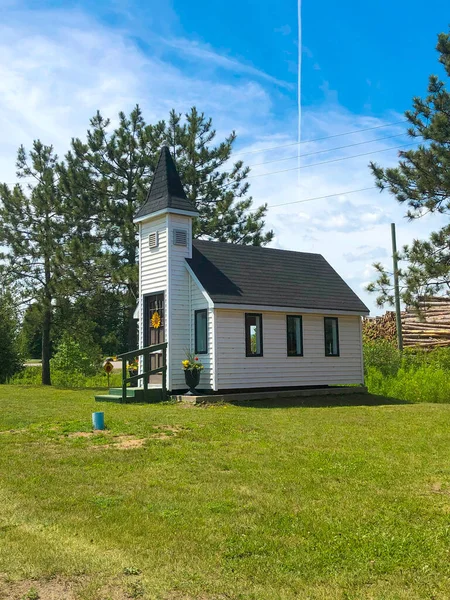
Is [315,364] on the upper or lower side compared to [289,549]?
upper

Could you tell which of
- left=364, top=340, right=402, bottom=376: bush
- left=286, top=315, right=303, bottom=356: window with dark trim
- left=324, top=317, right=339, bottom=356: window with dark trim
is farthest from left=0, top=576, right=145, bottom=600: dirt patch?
left=364, top=340, right=402, bottom=376: bush

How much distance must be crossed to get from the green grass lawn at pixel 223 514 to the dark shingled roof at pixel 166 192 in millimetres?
9105

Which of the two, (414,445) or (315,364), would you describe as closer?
(414,445)

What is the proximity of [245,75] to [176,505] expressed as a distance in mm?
13115

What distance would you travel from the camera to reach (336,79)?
17750mm

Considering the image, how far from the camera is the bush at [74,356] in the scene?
28378 mm

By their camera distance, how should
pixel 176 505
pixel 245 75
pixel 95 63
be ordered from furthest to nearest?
pixel 245 75 < pixel 95 63 < pixel 176 505

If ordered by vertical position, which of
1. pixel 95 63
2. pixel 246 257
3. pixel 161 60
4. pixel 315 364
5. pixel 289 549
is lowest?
pixel 289 549

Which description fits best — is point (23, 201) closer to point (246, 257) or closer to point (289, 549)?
point (246, 257)

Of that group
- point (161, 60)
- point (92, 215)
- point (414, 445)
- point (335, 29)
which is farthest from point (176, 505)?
point (92, 215)

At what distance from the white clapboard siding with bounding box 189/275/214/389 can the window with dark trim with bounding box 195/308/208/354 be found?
11cm

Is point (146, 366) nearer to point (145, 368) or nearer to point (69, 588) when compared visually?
point (145, 368)

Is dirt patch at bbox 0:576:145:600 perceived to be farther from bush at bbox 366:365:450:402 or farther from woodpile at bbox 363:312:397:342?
woodpile at bbox 363:312:397:342

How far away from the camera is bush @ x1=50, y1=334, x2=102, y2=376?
28.4 metres
